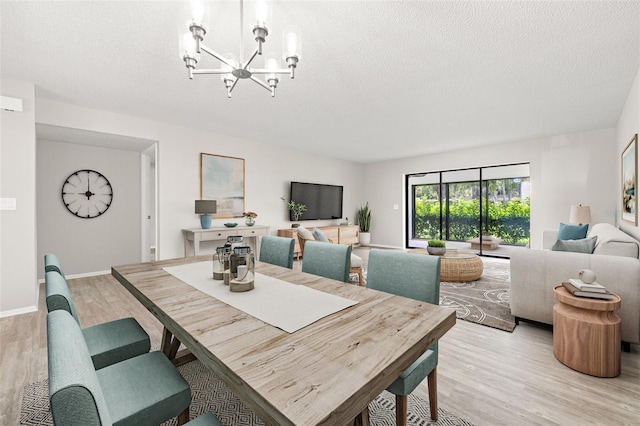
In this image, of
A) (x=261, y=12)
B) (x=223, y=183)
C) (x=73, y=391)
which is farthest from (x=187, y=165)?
(x=73, y=391)

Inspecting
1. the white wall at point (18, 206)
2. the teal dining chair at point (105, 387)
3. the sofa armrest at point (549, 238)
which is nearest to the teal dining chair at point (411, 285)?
the teal dining chair at point (105, 387)

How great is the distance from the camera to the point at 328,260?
212 centimetres

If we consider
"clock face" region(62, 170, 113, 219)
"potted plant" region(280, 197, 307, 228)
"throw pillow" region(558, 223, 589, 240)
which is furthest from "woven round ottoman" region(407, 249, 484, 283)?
"clock face" region(62, 170, 113, 219)

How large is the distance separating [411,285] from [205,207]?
12.6 feet

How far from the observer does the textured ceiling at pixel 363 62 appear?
76.9 inches

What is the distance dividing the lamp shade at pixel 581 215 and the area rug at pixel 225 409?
4688 mm

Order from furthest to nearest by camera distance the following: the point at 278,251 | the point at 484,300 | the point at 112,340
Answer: the point at 484,300, the point at 278,251, the point at 112,340

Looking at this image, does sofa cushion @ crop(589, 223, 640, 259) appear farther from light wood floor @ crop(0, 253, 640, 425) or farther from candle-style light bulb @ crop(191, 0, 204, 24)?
candle-style light bulb @ crop(191, 0, 204, 24)

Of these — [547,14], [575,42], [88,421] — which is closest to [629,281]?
[575,42]

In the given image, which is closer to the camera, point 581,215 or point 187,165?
point 581,215

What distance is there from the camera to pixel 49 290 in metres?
1.16

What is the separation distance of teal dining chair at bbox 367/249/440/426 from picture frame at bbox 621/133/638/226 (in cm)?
306

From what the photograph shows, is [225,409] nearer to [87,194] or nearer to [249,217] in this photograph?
[249,217]

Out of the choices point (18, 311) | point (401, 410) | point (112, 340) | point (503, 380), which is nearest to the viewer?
point (401, 410)
